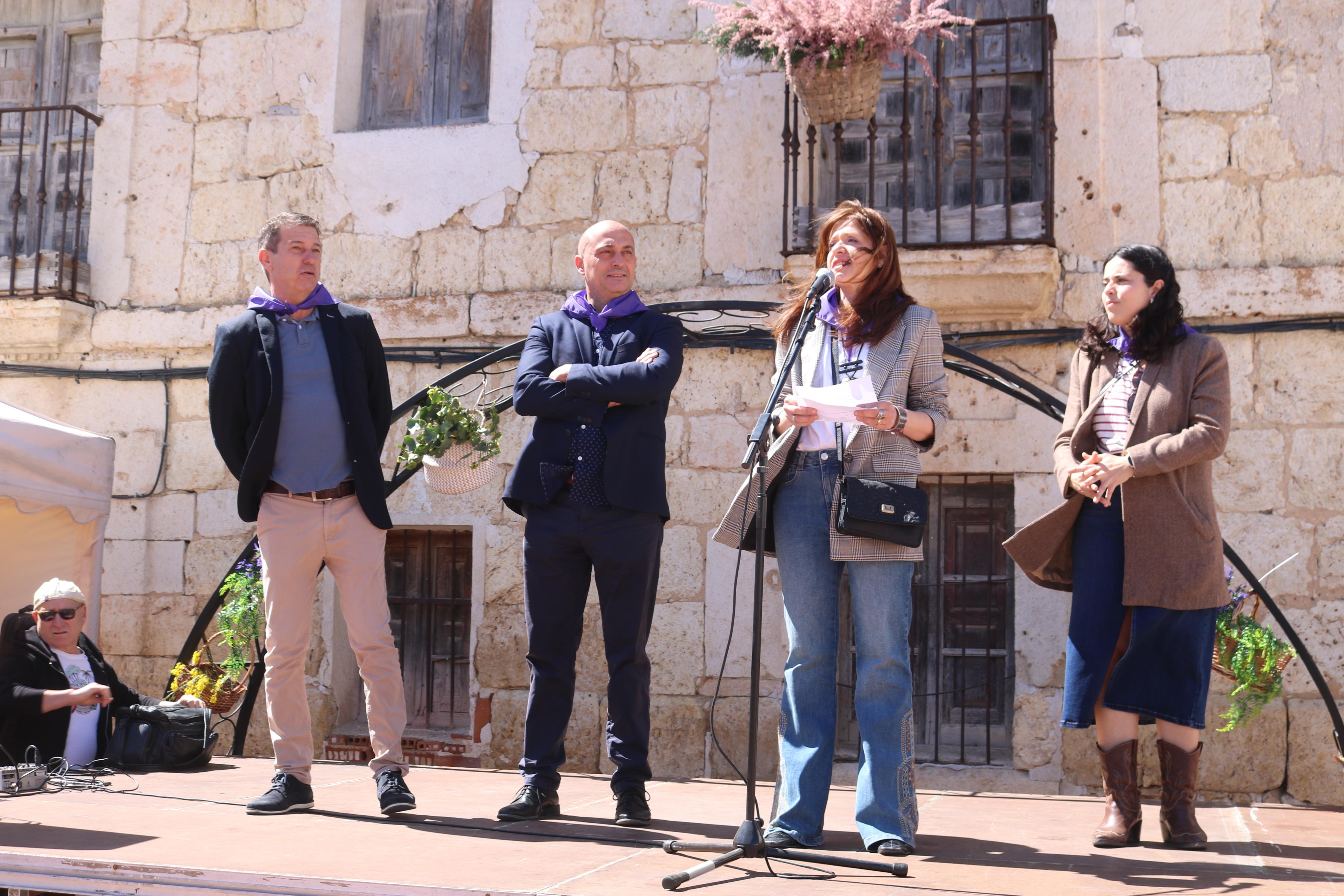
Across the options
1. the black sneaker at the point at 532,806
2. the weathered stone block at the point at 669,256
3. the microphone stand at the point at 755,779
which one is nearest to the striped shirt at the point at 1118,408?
the microphone stand at the point at 755,779

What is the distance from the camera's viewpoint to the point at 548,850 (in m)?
2.98

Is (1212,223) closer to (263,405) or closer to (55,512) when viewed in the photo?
(263,405)

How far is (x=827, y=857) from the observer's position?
2775 mm

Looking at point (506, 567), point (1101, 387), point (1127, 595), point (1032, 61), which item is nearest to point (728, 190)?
point (1032, 61)

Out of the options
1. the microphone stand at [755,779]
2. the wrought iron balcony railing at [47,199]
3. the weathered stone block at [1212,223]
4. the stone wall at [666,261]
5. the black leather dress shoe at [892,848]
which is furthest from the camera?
the wrought iron balcony railing at [47,199]

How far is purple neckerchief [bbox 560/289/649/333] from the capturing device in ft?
12.1

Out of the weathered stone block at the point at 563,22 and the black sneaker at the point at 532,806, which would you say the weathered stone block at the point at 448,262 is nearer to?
the weathered stone block at the point at 563,22

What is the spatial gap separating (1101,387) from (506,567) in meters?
3.50

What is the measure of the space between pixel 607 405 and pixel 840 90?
8.43ft

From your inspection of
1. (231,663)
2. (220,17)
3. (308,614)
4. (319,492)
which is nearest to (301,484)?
(319,492)

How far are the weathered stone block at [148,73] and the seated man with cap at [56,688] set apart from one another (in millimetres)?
3154

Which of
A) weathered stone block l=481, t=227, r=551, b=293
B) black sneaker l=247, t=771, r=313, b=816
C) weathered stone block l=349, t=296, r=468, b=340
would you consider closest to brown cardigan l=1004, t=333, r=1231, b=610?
black sneaker l=247, t=771, r=313, b=816

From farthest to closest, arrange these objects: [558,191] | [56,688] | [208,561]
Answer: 1. [208,561]
2. [558,191]
3. [56,688]

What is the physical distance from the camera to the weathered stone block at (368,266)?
21.7 ft
